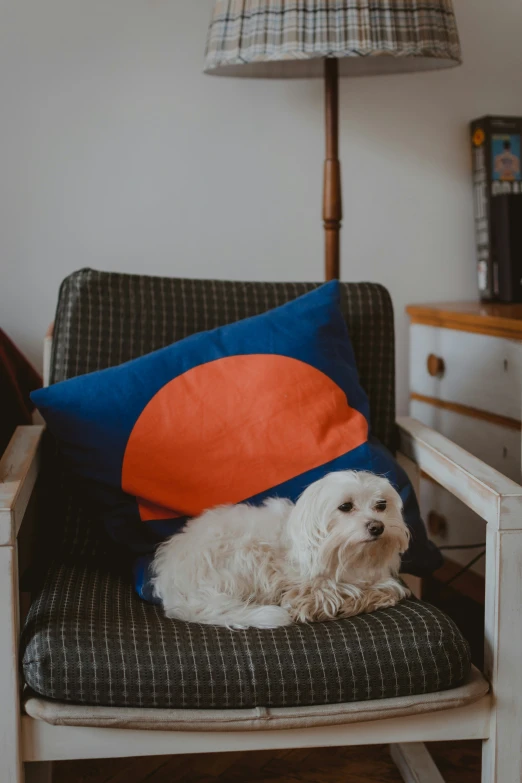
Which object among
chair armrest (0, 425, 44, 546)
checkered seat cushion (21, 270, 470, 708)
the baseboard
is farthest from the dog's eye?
the baseboard

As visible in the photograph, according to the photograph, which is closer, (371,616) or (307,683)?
(307,683)

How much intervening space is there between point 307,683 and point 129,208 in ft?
4.37

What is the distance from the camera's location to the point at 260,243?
214cm

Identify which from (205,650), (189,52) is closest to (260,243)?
(189,52)

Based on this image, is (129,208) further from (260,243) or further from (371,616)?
(371,616)

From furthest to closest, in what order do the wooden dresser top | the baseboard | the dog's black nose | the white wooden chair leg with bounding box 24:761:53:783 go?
the baseboard, the wooden dresser top, the white wooden chair leg with bounding box 24:761:53:783, the dog's black nose

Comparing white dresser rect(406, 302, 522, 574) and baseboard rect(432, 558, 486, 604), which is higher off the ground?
white dresser rect(406, 302, 522, 574)

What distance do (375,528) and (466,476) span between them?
0.18 meters

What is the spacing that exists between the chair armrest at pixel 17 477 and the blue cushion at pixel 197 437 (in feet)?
0.20

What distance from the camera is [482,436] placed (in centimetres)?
192

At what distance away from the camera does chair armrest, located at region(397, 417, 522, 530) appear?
112 centimetres

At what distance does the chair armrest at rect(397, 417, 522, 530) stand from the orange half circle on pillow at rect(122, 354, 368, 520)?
0.43ft

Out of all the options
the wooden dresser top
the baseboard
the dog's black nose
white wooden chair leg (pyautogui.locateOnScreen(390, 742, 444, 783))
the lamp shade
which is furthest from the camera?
the baseboard

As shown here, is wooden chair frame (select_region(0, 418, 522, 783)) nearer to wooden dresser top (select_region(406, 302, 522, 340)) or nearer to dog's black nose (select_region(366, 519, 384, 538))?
dog's black nose (select_region(366, 519, 384, 538))
